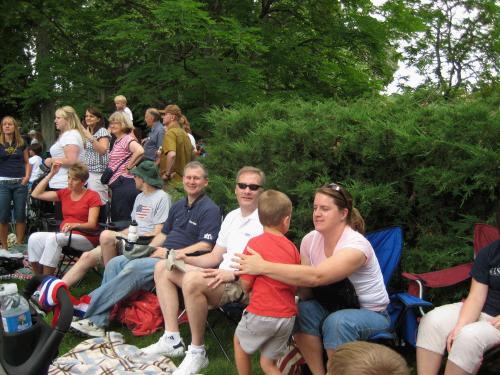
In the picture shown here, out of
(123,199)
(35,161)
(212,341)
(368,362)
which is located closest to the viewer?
(368,362)

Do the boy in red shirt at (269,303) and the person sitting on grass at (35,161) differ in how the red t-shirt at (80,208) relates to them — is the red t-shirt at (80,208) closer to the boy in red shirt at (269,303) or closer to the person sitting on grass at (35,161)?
the boy in red shirt at (269,303)

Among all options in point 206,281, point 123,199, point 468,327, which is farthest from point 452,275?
point 123,199

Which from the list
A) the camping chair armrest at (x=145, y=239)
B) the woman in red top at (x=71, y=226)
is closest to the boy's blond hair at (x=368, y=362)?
the camping chair armrest at (x=145, y=239)

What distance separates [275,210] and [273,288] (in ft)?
1.45

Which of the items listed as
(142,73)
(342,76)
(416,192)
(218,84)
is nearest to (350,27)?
(342,76)

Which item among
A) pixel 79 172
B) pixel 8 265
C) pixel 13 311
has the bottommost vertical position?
pixel 8 265

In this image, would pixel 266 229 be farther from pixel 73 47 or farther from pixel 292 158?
pixel 73 47

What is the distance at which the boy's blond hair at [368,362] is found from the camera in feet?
Result: 5.46

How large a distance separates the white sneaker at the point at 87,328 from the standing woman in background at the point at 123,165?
1949 millimetres

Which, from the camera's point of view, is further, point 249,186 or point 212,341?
point 212,341

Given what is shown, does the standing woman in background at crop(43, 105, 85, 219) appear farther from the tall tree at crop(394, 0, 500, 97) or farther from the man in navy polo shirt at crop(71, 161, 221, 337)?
the tall tree at crop(394, 0, 500, 97)

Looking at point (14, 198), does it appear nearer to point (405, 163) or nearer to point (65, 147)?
point (65, 147)

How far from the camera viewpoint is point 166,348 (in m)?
4.29

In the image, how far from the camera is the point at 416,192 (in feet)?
13.7
